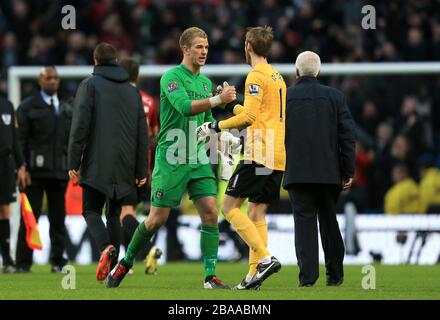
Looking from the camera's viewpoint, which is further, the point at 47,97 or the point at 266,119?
the point at 47,97

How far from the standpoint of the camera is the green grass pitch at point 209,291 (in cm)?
962

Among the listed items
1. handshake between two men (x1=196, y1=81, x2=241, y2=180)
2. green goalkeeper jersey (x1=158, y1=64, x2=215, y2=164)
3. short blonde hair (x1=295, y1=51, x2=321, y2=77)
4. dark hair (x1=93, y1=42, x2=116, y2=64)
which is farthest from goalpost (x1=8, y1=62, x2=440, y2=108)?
green goalkeeper jersey (x1=158, y1=64, x2=215, y2=164)

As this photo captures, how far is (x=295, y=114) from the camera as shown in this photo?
434 inches

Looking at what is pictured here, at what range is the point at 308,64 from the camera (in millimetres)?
11031

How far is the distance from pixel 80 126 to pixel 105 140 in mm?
291

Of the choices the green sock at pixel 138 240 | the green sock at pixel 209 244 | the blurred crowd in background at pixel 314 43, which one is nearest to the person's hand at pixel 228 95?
the green sock at pixel 209 244

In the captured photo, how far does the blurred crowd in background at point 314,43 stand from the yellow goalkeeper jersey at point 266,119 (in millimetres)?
6883

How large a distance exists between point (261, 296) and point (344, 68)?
8624 mm

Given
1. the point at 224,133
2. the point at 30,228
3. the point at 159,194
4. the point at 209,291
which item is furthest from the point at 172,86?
the point at 30,228

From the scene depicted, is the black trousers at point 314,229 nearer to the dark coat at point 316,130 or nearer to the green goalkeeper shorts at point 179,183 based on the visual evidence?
the dark coat at point 316,130

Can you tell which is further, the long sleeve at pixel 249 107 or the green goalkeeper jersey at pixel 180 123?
the green goalkeeper jersey at pixel 180 123

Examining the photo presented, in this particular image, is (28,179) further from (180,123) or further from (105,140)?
(180,123)

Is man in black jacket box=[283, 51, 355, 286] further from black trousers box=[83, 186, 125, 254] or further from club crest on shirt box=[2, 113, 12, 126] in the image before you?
club crest on shirt box=[2, 113, 12, 126]
